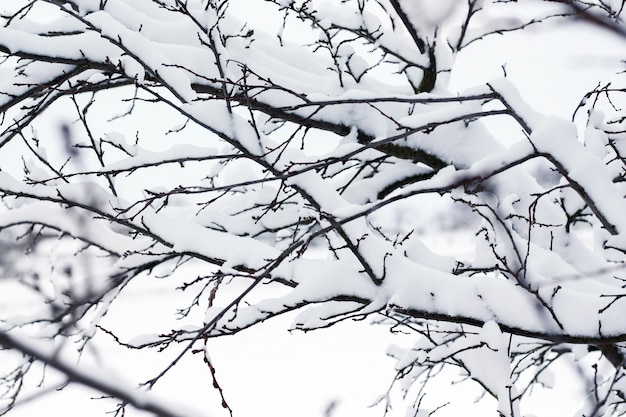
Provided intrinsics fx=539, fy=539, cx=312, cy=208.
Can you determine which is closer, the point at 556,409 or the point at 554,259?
the point at 554,259

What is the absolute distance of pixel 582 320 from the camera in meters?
2.12

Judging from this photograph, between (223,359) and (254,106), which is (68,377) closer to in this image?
(254,106)

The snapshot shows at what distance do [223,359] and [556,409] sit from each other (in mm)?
5931

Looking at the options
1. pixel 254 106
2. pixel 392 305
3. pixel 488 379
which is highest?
pixel 254 106

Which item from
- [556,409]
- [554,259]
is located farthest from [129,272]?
[556,409]

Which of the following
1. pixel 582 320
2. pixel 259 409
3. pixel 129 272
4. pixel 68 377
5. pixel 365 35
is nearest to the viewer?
pixel 68 377

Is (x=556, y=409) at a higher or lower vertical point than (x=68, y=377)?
higher

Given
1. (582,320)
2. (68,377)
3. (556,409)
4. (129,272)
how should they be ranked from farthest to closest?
1. (556,409)
2. (129,272)
3. (582,320)
4. (68,377)

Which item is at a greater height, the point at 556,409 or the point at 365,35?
the point at 365,35

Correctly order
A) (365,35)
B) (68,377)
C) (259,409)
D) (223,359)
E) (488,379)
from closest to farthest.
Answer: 1. (68,377)
2. (488,379)
3. (365,35)
4. (259,409)
5. (223,359)

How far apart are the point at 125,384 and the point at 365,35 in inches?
144

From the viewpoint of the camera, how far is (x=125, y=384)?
1.28 ft

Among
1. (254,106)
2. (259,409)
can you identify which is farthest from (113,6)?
(259,409)

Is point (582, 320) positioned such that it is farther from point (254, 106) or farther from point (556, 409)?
point (556, 409)
